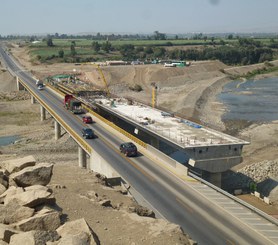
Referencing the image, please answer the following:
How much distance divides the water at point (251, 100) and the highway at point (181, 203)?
49984 millimetres

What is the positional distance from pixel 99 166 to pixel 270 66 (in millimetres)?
158058

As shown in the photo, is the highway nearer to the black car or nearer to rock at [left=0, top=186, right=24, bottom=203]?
the black car

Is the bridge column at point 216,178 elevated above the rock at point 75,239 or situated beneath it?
situated beneath

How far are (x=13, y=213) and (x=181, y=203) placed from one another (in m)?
13.1

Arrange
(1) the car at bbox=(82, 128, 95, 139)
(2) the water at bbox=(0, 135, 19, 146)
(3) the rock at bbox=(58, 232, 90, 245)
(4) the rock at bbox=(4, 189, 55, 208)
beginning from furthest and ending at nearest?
1. (2) the water at bbox=(0, 135, 19, 146)
2. (1) the car at bbox=(82, 128, 95, 139)
3. (4) the rock at bbox=(4, 189, 55, 208)
4. (3) the rock at bbox=(58, 232, 90, 245)

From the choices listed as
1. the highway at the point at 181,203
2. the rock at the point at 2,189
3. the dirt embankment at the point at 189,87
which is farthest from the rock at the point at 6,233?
the dirt embankment at the point at 189,87

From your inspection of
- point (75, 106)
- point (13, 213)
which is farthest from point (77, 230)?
point (75, 106)

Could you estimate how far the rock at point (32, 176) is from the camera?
19938 millimetres

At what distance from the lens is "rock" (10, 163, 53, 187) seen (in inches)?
785

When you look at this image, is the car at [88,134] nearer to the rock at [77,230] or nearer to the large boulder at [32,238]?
the rock at [77,230]

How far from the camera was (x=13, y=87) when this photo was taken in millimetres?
123500

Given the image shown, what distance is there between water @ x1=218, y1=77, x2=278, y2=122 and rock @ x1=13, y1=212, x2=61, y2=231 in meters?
69.1

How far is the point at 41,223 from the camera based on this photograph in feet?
50.6

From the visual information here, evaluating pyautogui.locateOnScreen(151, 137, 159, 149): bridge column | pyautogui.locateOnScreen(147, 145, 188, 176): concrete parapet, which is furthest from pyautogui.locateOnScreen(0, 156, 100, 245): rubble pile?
pyautogui.locateOnScreen(151, 137, 159, 149): bridge column
